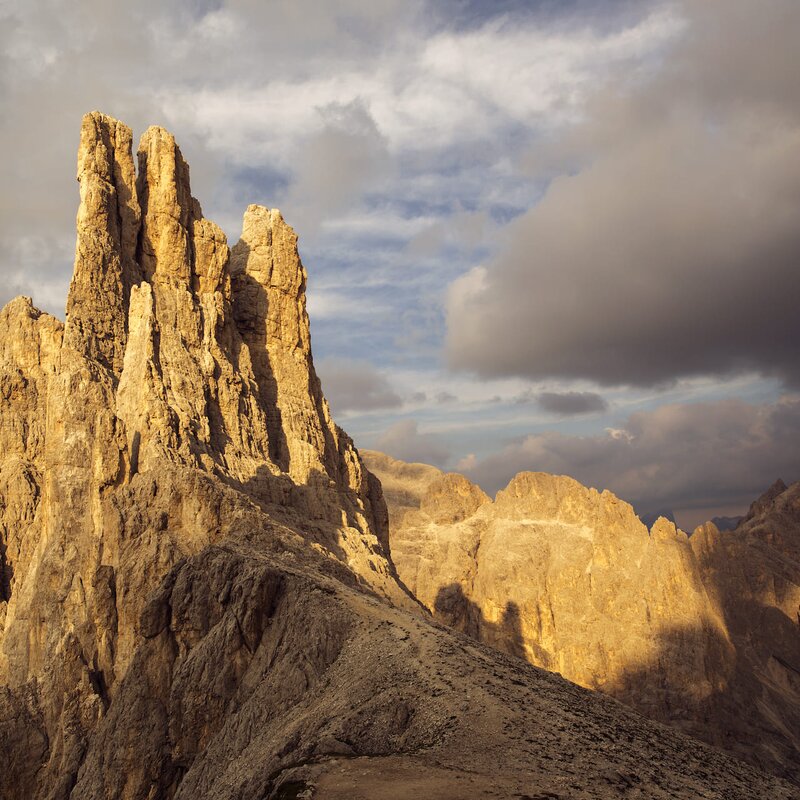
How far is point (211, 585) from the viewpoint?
58250 millimetres

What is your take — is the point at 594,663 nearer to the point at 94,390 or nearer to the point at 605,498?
the point at 605,498

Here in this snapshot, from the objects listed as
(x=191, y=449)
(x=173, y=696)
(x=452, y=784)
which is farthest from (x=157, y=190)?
(x=452, y=784)

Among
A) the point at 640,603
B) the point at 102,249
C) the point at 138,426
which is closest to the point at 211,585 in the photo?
the point at 138,426

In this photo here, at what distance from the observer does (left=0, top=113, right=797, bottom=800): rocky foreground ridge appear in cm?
4200

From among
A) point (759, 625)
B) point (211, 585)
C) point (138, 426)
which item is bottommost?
point (759, 625)

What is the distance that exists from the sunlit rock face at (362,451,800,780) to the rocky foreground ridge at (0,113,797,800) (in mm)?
62148

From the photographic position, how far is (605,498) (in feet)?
584

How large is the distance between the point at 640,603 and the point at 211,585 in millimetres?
117202

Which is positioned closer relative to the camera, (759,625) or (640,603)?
(640,603)

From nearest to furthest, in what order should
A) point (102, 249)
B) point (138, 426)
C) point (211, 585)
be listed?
point (211, 585) → point (138, 426) → point (102, 249)

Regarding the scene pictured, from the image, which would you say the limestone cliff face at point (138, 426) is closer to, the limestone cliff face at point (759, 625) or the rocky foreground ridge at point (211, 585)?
the rocky foreground ridge at point (211, 585)

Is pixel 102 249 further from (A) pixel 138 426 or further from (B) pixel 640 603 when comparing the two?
(B) pixel 640 603

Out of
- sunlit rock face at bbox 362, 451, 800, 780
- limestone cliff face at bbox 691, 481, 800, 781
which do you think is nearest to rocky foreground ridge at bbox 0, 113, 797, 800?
sunlit rock face at bbox 362, 451, 800, 780

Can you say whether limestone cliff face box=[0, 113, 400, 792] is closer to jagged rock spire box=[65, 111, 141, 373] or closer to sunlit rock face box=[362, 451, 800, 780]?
jagged rock spire box=[65, 111, 141, 373]
